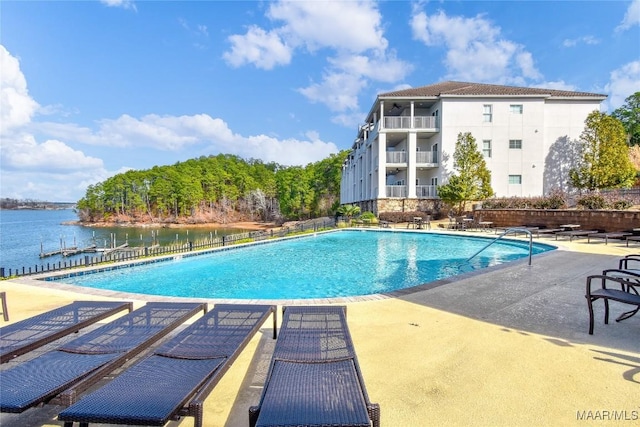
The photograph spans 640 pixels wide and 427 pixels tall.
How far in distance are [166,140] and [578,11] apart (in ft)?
215

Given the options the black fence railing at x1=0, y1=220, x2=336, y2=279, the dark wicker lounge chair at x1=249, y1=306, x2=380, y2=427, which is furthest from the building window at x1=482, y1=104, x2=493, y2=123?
the dark wicker lounge chair at x1=249, y1=306, x2=380, y2=427

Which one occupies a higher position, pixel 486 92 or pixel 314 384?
pixel 486 92

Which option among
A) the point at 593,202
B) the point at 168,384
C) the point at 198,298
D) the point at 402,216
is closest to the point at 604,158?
the point at 593,202

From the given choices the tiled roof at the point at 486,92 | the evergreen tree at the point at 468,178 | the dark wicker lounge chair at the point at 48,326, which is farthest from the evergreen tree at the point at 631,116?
the dark wicker lounge chair at the point at 48,326

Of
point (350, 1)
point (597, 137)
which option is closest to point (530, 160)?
point (597, 137)

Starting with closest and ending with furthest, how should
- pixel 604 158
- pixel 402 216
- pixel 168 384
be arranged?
1. pixel 168 384
2. pixel 604 158
3. pixel 402 216

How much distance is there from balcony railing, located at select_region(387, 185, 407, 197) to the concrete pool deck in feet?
65.3

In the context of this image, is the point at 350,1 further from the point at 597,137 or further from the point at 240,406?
the point at 597,137

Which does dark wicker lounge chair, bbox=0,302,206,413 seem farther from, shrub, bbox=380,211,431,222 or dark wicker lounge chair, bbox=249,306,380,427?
shrub, bbox=380,211,431,222

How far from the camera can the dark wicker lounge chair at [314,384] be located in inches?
72.7

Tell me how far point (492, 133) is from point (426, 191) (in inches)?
275

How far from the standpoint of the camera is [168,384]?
7.28ft

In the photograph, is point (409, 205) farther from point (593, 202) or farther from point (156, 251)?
point (156, 251)

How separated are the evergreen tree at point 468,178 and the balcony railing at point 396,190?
2.74 meters
